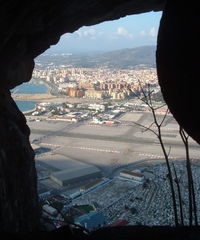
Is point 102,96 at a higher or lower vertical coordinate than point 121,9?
lower

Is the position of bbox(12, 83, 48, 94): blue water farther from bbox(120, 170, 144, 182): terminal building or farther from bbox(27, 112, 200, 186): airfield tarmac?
bbox(120, 170, 144, 182): terminal building

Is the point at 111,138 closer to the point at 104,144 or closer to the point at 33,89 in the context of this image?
the point at 104,144

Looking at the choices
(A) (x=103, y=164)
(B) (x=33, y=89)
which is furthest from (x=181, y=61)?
(B) (x=33, y=89)

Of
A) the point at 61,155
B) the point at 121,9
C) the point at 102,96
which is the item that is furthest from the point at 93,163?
the point at 102,96

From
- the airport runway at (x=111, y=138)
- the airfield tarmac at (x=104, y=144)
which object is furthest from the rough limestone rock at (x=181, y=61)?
the airport runway at (x=111, y=138)

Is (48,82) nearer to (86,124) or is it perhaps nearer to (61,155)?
(86,124)

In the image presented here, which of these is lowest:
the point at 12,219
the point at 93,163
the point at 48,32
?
the point at 93,163

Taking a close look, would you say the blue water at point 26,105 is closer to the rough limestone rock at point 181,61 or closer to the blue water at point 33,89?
the blue water at point 33,89

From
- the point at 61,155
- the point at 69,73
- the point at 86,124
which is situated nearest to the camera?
the point at 61,155
